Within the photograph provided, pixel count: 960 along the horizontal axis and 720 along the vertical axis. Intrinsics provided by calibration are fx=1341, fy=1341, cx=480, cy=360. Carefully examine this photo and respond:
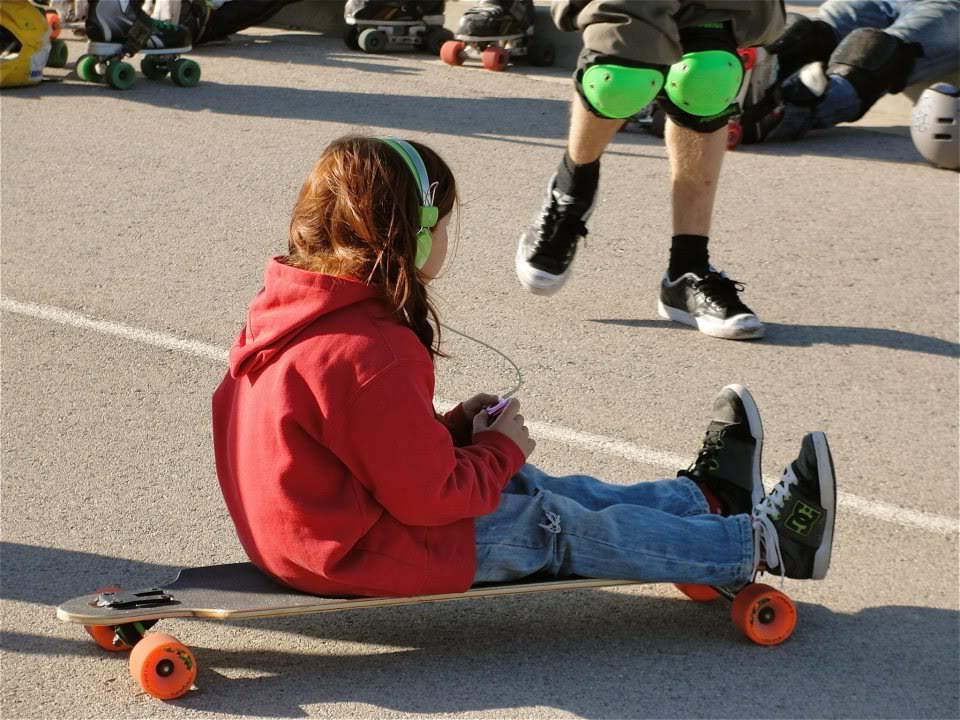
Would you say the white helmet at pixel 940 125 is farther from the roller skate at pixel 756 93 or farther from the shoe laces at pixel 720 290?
the shoe laces at pixel 720 290

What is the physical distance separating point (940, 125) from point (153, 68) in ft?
16.2

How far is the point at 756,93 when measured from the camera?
7285mm

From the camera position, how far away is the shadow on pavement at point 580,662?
2680mm

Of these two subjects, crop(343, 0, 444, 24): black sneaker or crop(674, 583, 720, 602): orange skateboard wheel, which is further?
crop(343, 0, 444, 24): black sneaker

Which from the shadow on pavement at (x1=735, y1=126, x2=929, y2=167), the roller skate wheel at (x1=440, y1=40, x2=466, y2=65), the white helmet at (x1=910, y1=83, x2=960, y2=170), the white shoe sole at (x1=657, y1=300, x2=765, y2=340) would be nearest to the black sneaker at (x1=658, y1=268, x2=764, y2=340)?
the white shoe sole at (x1=657, y1=300, x2=765, y2=340)

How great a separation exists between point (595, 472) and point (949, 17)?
5.27 metres

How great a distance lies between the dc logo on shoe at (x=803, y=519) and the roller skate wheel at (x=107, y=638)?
1441mm

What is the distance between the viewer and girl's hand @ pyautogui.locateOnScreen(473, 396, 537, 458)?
2.83 m

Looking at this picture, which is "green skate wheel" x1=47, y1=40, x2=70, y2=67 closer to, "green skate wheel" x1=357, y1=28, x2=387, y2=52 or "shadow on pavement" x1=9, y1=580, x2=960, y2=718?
"green skate wheel" x1=357, y1=28, x2=387, y2=52

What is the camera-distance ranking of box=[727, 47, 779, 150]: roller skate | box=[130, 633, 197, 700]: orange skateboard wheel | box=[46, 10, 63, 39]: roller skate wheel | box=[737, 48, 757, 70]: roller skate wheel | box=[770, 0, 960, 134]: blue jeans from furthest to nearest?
1. box=[46, 10, 63, 39]: roller skate wheel
2. box=[770, 0, 960, 134]: blue jeans
3. box=[727, 47, 779, 150]: roller skate
4. box=[737, 48, 757, 70]: roller skate wheel
5. box=[130, 633, 197, 700]: orange skateboard wheel

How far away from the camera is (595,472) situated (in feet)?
12.0

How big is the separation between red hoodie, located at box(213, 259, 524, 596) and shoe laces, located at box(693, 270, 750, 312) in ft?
6.81

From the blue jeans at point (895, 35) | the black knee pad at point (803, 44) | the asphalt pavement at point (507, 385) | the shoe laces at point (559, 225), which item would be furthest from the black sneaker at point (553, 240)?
the black knee pad at point (803, 44)

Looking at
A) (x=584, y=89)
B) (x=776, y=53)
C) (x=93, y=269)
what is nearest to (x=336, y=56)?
(x=776, y=53)
